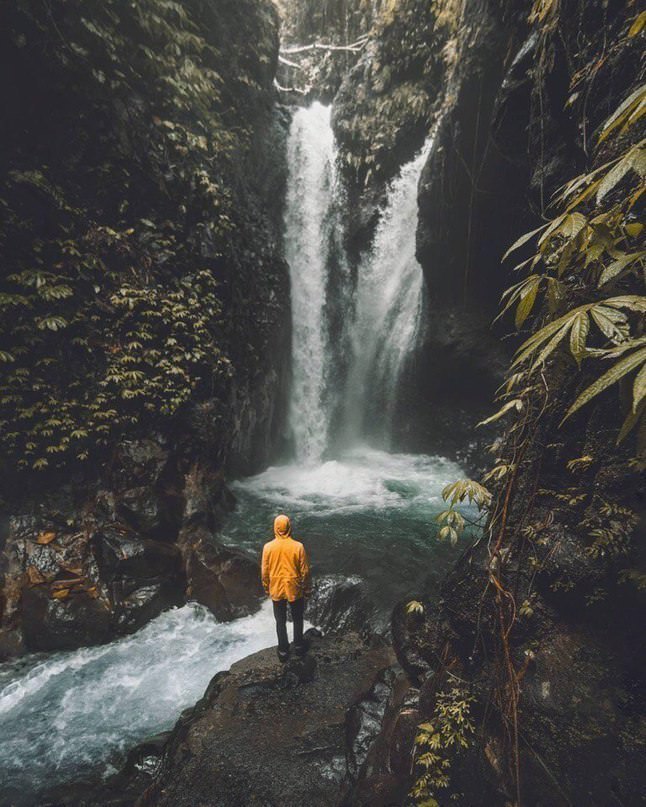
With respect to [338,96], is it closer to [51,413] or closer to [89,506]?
[51,413]

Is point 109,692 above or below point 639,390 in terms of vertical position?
below

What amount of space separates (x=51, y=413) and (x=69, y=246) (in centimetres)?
300

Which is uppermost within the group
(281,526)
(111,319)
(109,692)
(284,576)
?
(111,319)

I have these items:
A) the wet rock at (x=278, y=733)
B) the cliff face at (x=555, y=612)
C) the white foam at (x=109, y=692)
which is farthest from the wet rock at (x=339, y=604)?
the cliff face at (x=555, y=612)

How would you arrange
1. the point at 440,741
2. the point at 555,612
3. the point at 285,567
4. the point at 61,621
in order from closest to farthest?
the point at 440,741 < the point at 555,612 < the point at 285,567 < the point at 61,621

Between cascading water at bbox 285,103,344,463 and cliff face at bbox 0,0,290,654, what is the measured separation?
3973 millimetres

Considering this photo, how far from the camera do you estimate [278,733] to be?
3414mm

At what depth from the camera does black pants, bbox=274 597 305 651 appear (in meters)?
4.30

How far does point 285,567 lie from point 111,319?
19.1 feet

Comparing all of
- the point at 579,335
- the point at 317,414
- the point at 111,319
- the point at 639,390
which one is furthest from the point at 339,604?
the point at 317,414

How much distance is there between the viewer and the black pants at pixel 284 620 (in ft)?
14.1

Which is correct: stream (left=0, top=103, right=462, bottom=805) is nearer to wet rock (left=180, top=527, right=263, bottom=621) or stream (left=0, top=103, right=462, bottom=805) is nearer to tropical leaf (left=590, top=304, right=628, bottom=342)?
wet rock (left=180, top=527, right=263, bottom=621)

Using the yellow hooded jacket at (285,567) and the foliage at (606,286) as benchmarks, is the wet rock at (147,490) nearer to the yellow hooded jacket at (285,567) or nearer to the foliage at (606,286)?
the yellow hooded jacket at (285,567)

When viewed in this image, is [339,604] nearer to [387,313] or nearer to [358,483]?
[358,483]
